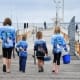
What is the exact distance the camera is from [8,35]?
1689 cm

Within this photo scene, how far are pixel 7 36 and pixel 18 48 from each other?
3.72ft

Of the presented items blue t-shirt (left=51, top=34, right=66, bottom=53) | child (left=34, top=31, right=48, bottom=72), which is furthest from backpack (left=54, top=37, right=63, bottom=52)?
child (left=34, top=31, right=48, bottom=72)

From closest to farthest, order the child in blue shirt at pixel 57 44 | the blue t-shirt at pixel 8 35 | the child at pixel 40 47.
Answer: the blue t-shirt at pixel 8 35 < the child in blue shirt at pixel 57 44 < the child at pixel 40 47

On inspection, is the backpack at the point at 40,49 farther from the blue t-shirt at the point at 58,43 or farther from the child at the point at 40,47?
the blue t-shirt at the point at 58,43

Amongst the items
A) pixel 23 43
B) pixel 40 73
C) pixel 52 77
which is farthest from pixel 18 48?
pixel 52 77

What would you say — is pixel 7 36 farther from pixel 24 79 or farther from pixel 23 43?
pixel 24 79

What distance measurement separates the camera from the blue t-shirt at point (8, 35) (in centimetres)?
1681

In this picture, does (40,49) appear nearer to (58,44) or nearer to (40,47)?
(40,47)

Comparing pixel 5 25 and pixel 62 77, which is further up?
pixel 5 25

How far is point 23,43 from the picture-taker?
58.6ft

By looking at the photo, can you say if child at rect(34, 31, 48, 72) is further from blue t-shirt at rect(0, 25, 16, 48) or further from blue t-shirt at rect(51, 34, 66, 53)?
blue t-shirt at rect(0, 25, 16, 48)

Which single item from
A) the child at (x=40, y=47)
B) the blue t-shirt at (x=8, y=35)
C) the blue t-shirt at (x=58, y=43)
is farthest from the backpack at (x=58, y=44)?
the blue t-shirt at (x=8, y=35)

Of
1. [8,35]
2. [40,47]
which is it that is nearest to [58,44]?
[40,47]

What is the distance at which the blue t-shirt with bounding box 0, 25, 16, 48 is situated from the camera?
1681cm
